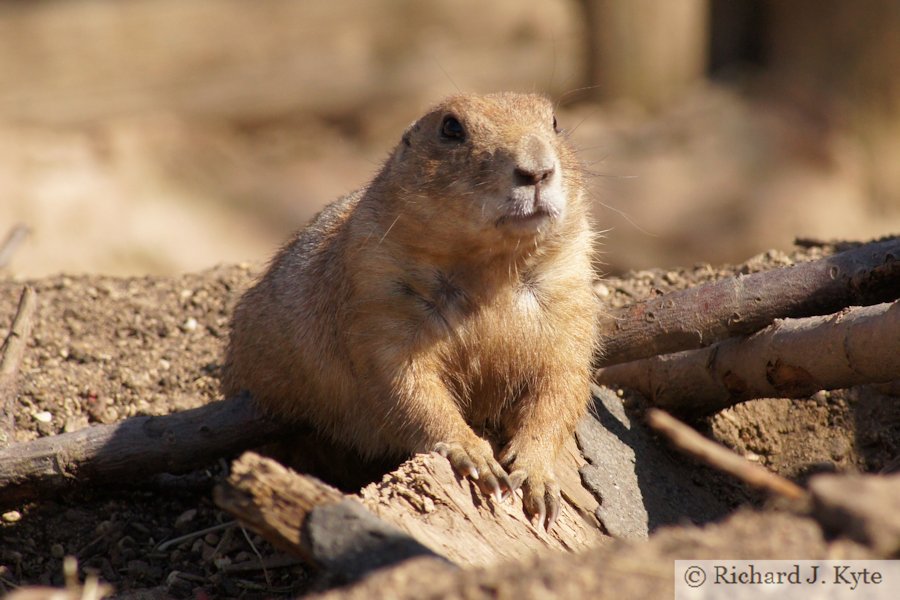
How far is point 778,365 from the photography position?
528 cm

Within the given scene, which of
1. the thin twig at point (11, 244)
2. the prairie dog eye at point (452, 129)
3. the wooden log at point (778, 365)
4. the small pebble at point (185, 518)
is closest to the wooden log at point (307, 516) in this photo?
the prairie dog eye at point (452, 129)

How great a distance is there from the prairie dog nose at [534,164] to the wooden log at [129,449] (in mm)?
2076

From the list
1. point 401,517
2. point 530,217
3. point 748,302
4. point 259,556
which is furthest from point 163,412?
point 748,302

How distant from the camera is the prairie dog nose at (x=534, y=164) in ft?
15.5

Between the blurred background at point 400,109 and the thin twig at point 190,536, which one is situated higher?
the blurred background at point 400,109

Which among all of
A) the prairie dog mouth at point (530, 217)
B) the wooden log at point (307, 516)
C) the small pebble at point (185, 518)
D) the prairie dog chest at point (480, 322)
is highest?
the prairie dog mouth at point (530, 217)

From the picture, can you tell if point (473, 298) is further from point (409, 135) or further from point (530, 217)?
point (409, 135)

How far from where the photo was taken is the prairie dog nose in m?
4.74

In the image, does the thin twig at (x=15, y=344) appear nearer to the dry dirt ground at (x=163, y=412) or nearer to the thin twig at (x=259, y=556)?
the dry dirt ground at (x=163, y=412)

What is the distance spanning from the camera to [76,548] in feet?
18.8

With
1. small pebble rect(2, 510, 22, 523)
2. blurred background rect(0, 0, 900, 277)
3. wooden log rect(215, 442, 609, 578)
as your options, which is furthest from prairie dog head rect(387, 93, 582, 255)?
blurred background rect(0, 0, 900, 277)

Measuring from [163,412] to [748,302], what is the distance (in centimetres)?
341

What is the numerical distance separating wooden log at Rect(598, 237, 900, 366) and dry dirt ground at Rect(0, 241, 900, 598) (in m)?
0.81

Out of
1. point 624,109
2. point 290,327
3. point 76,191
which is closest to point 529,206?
point 290,327
